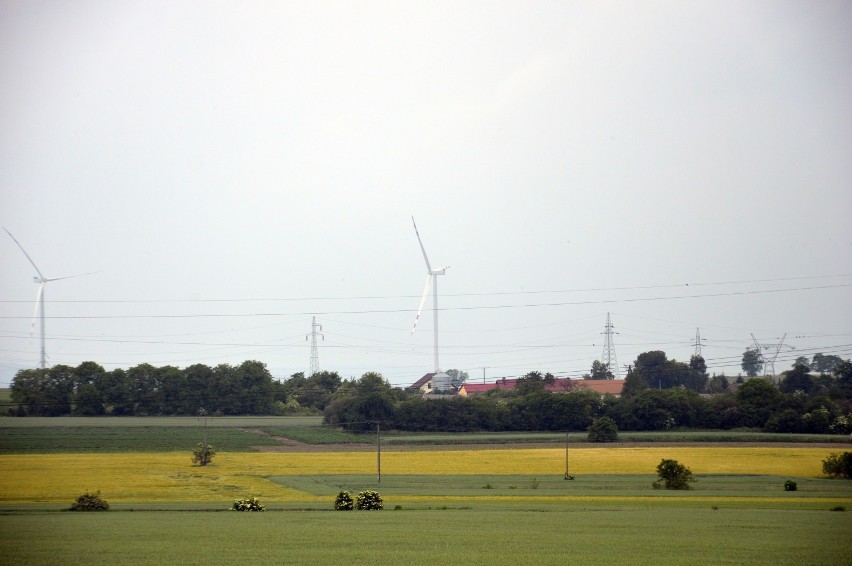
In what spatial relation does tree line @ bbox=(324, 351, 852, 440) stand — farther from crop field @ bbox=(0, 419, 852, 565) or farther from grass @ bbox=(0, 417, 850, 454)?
crop field @ bbox=(0, 419, 852, 565)

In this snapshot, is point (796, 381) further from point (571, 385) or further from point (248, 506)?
point (248, 506)

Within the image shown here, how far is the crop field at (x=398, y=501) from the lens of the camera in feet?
99.9

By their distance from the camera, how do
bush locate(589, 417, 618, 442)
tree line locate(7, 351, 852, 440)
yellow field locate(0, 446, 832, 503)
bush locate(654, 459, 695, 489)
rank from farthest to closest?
tree line locate(7, 351, 852, 440), bush locate(589, 417, 618, 442), yellow field locate(0, 446, 832, 503), bush locate(654, 459, 695, 489)

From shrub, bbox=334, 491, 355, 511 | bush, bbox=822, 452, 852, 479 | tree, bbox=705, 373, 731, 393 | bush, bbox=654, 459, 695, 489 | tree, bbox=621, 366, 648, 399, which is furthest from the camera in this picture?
tree, bbox=705, 373, 731, 393

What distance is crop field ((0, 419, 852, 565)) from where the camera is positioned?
30453 mm

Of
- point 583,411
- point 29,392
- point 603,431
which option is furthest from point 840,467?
point 29,392

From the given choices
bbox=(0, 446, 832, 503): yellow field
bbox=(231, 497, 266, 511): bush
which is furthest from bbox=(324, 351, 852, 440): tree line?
bbox=(231, 497, 266, 511): bush

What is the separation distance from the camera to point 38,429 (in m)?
93.3

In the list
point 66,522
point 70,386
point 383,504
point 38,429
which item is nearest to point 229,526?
point 66,522

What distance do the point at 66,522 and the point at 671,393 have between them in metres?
87.3

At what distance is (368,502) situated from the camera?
50156mm

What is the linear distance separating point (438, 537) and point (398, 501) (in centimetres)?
2202

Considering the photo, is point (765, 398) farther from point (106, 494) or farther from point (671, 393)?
point (106, 494)

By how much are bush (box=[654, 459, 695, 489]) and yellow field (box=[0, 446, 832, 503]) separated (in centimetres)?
1159
